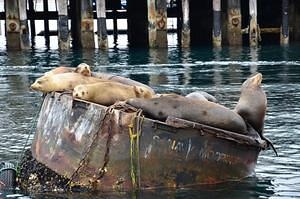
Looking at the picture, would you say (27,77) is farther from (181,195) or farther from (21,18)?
(181,195)

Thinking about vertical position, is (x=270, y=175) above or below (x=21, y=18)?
below

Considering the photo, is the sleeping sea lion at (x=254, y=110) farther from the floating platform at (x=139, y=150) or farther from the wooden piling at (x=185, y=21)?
the wooden piling at (x=185, y=21)

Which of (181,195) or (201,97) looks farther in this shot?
(201,97)

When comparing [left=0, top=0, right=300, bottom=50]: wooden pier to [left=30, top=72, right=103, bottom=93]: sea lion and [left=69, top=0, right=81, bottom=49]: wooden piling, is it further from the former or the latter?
[left=30, top=72, right=103, bottom=93]: sea lion

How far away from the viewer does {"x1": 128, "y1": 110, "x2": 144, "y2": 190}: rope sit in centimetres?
897

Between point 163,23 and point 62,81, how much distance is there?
20.2 metres

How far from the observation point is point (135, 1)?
40.0 metres

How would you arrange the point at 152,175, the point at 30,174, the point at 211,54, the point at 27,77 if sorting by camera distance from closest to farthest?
the point at 152,175, the point at 30,174, the point at 27,77, the point at 211,54

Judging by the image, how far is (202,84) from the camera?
70.2ft

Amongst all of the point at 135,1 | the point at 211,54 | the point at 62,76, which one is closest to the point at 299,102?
the point at 62,76

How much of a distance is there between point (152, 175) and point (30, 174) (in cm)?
174

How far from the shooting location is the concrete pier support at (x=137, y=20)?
39469mm

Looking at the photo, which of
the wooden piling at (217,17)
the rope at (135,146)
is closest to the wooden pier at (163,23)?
the wooden piling at (217,17)

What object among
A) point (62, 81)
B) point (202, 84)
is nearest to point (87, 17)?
point (202, 84)
